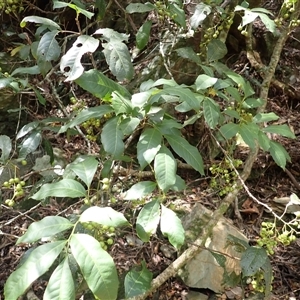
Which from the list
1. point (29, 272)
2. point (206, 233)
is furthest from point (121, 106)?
point (206, 233)

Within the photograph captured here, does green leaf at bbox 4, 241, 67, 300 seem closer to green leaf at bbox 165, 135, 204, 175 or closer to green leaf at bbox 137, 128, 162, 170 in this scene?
green leaf at bbox 137, 128, 162, 170

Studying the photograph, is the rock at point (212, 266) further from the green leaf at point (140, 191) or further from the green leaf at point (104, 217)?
the green leaf at point (104, 217)

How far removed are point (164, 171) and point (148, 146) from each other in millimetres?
82

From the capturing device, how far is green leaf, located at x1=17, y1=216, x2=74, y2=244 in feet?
3.18

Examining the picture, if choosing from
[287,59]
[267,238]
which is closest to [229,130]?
[267,238]

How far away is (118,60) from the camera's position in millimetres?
1315

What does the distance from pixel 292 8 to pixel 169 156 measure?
1185mm

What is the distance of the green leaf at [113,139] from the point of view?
1103 mm

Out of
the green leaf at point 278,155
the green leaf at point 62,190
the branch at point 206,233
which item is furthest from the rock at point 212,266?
the green leaf at point 62,190

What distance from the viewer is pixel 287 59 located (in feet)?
10.5

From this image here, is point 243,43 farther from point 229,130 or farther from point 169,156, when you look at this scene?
point 169,156

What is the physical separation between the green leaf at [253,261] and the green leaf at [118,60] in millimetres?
783

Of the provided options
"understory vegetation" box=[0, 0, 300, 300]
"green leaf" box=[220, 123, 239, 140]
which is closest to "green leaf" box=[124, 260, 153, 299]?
"understory vegetation" box=[0, 0, 300, 300]

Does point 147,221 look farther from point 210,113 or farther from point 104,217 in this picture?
point 210,113
